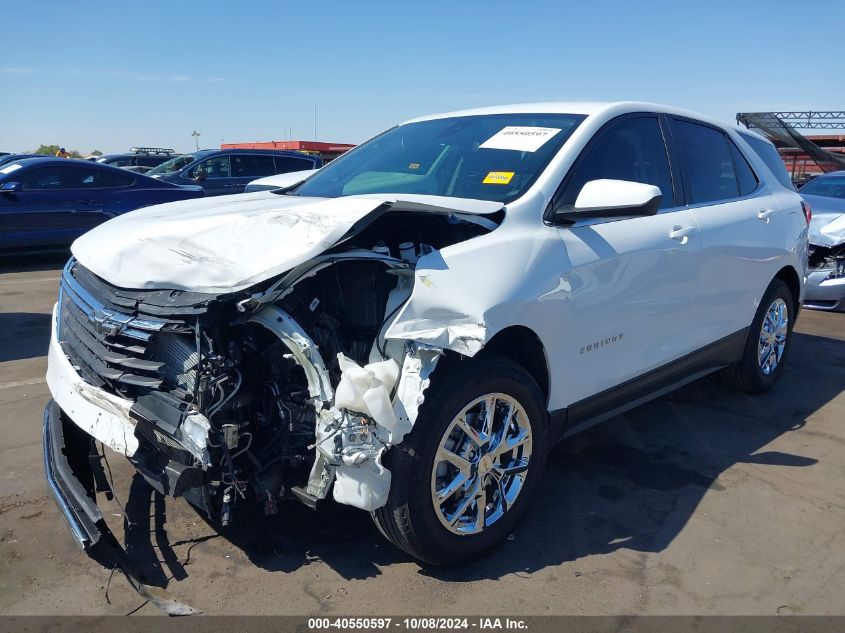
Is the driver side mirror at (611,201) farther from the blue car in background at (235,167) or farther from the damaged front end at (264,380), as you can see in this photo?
the blue car in background at (235,167)

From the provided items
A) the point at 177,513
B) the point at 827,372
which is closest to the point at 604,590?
the point at 177,513

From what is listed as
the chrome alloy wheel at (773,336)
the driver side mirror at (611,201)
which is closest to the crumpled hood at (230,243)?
the driver side mirror at (611,201)

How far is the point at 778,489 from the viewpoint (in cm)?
368

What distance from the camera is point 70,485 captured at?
2652mm

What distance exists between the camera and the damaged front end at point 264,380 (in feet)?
8.08

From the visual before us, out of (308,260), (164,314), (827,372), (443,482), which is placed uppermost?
(308,260)

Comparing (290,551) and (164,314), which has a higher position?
(164,314)

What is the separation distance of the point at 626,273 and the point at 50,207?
9.15 metres

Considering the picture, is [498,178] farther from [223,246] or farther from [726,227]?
[726,227]

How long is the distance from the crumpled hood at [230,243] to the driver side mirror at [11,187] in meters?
7.86

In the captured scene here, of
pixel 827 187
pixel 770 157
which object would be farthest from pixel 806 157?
pixel 770 157

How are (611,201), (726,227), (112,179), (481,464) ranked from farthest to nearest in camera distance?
(112,179) → (726,227) → (611,201) → (481,464)
